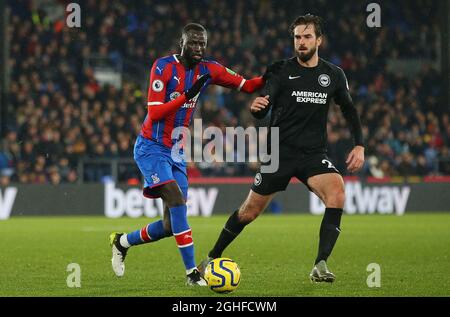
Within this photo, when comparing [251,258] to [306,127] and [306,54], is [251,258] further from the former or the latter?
[306,54]

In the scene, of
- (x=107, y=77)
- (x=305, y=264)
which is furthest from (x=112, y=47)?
(x=305, y=264)

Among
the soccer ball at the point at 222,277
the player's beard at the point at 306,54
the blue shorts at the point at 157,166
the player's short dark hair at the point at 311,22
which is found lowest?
the soccer ball at the point at 222,277

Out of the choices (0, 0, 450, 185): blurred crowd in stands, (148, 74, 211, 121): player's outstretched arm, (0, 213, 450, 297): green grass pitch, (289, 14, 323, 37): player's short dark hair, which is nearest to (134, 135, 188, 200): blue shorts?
(148, 74, 211, 121): player's outstretched arm

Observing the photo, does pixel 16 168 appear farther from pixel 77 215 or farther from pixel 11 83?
pixel 11 83

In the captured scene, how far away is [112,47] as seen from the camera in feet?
78.7

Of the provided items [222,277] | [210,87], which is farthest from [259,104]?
[210,87]

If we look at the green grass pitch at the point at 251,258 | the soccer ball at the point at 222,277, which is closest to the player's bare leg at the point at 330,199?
the green grass pitch at the point at 251,258

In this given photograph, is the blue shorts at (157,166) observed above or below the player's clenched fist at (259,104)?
below

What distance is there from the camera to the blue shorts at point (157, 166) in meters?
8.31

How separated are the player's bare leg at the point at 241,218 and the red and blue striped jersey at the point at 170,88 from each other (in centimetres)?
86

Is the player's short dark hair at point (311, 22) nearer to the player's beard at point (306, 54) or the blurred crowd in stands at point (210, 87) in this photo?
the player's beard at point (306, 54)

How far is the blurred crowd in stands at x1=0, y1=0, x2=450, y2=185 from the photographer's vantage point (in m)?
20.2

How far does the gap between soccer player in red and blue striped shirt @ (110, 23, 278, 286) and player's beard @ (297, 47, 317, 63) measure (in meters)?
0.45

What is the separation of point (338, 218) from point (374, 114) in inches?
602
